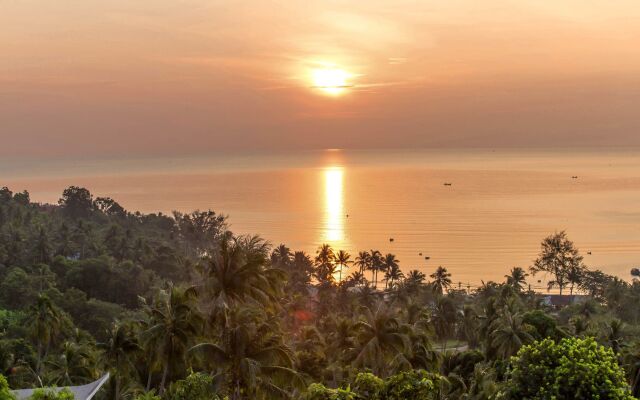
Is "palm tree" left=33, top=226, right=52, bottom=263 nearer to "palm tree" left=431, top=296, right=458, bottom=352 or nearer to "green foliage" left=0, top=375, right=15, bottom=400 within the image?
"palm tree" left=431, top=296, right=458, bottom=352

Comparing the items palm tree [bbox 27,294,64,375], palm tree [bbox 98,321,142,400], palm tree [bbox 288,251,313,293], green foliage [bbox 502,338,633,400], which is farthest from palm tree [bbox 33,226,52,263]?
green foliage [bbox 502,338,633,400]

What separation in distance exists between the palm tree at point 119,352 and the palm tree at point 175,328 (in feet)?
20.3

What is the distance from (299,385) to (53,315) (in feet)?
111

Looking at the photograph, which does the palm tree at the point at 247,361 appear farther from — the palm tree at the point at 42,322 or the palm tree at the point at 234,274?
the palm tree at the point at 42,322

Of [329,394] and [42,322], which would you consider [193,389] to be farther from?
[42,322]

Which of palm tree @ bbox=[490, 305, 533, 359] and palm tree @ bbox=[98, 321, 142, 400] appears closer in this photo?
palm tree @ bbox=[98, 321, 142, 400]

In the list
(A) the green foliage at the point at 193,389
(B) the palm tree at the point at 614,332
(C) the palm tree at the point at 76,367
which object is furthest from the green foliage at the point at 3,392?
(B) the palm tree at the point at 614,332

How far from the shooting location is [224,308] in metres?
29.9

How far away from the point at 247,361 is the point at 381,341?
13497 mm

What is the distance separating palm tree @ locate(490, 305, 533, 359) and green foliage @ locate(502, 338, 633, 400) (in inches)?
1139

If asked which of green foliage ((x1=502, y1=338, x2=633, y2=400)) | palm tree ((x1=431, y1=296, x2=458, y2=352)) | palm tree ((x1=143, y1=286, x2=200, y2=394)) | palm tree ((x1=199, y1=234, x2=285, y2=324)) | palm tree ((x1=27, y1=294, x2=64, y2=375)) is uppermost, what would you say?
palm tree ((x1=199, y1=234, x2=285, y2=324))

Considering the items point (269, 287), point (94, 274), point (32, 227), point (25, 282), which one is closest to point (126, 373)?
point (269, 287)

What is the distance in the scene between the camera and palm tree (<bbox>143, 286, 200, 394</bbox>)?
32.4 m

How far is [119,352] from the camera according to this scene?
3812cm
